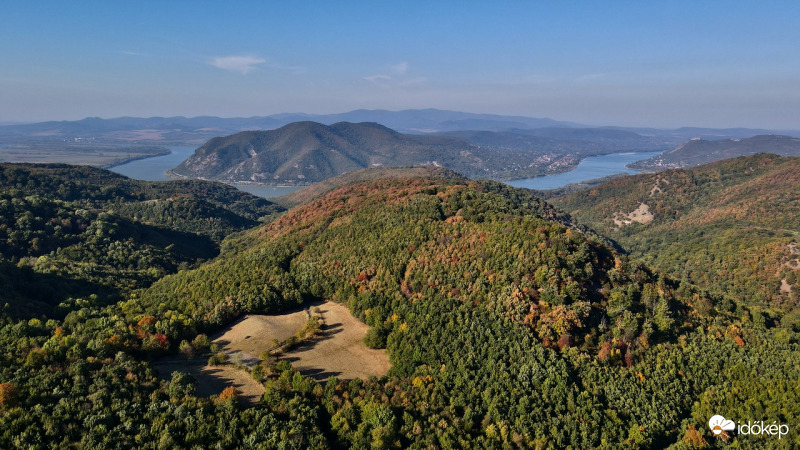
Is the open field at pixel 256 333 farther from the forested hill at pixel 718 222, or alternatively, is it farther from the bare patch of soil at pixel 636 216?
the bare patch of soil at pixel 636 216

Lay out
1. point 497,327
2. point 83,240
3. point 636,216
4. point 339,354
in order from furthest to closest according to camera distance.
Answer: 1. point 636,216
2. point 83,240
3. point 339,354
4. point 497,327

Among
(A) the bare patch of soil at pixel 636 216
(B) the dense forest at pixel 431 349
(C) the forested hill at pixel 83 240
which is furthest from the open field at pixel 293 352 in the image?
(A) the bare patch of soil at pixel 636 216

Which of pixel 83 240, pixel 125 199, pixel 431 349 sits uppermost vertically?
pixel 125 199

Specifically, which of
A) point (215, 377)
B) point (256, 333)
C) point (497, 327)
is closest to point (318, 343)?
point (256, 333)

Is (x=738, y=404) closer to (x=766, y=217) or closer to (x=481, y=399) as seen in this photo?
(x=481, y=399)

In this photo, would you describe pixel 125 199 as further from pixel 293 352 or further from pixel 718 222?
pixel 718 222

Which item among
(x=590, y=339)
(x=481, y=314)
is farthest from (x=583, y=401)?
(x=481, y=314)

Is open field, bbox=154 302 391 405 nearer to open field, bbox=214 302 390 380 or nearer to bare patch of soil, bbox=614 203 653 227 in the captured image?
open field, bbox=214 302 390 380
